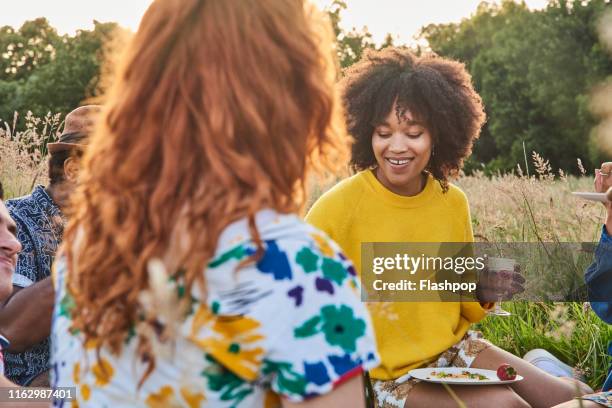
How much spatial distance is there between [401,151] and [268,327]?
2.34 metres

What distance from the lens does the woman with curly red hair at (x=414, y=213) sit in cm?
323

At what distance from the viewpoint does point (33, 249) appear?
9.05 feet

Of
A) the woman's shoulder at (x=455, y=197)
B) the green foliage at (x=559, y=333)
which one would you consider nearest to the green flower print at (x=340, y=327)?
the woman's shoulder at (x=455, y=197)

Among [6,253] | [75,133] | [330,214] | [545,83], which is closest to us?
[6,253]

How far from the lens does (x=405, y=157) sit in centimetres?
338

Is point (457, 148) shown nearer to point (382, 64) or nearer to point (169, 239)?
point (382, 64)

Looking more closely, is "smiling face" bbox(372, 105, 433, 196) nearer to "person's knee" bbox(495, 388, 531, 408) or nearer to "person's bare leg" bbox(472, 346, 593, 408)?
"person's bare leg" bbox(472, 346, 593, 408)

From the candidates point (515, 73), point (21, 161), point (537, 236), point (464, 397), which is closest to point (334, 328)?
point (464, 397)

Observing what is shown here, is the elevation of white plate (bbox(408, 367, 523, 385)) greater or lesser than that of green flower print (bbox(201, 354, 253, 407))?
greater

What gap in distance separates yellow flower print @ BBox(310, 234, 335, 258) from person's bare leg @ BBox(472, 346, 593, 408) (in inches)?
93.5

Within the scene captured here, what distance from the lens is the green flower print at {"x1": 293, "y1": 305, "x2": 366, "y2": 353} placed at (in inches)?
44.3

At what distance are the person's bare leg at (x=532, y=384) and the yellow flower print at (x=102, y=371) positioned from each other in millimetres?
2394

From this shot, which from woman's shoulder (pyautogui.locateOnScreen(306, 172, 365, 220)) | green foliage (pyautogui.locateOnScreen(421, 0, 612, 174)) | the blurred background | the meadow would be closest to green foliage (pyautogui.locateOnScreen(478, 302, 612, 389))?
the meadow

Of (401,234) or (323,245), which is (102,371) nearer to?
(323,245)
